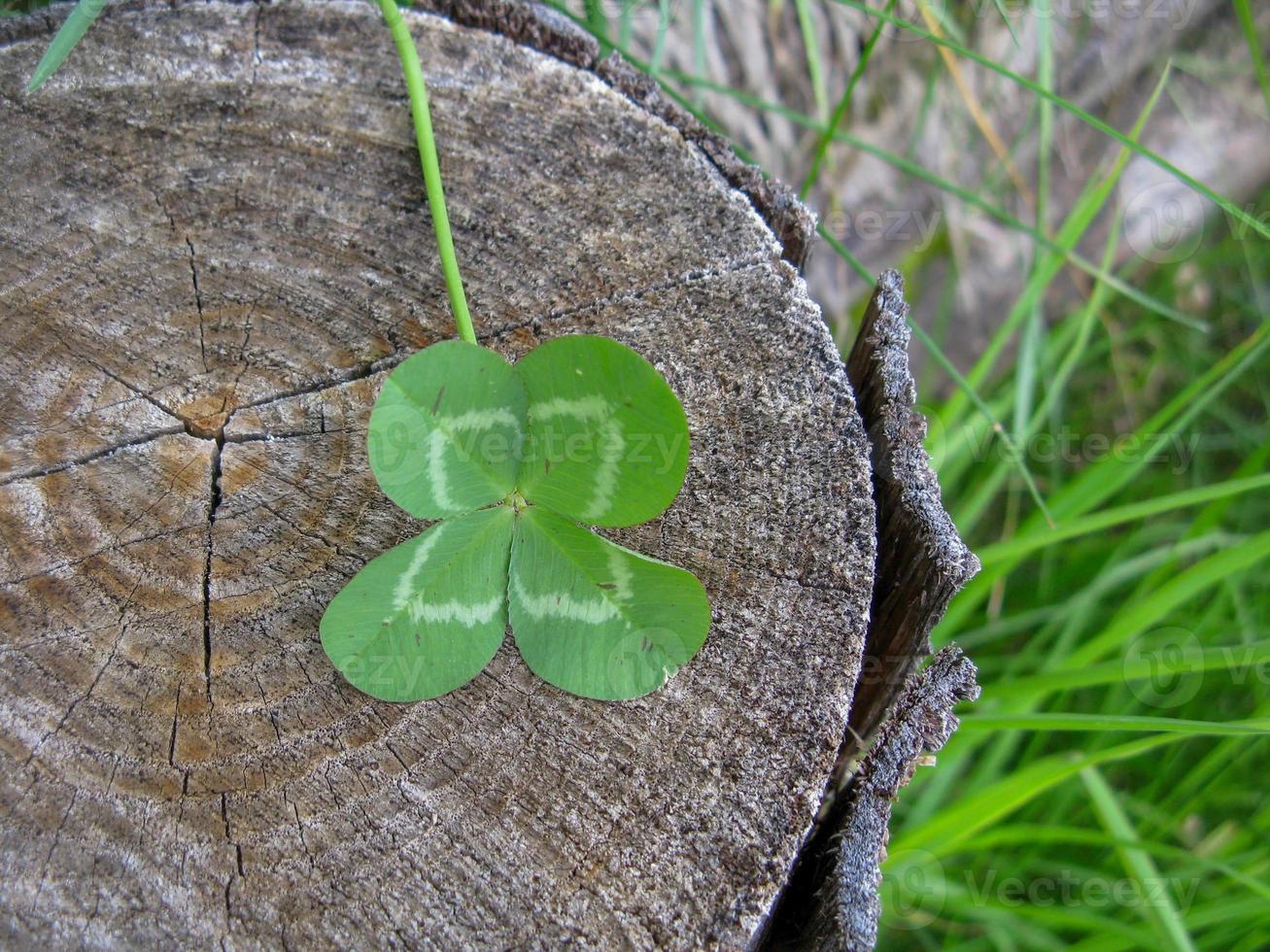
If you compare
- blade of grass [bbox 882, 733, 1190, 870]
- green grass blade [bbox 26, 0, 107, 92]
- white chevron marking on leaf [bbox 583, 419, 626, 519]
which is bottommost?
blade of grass [bbox 882, 733, 1190, 870]

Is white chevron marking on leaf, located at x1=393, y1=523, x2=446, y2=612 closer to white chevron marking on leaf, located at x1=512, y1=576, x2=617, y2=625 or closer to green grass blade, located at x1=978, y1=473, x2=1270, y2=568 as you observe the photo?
white chevron marking on leaf, located at x1=512, y1=576, x2=617, y2=625

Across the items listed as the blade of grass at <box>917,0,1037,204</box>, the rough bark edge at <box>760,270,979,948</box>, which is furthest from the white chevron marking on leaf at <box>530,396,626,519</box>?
the blade of grass at <box>917,0,1037,204</box>

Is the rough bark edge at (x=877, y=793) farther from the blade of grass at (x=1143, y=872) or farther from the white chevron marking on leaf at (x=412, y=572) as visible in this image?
the blade of grass at (x=1143, y=872)

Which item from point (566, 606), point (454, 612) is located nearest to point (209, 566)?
point (454, 612)

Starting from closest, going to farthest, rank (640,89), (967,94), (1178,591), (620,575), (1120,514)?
(620,575)
(640,89)
(1120,514)
(1178,591)
(967,94)

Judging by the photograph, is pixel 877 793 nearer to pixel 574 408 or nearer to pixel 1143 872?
pixel 574 408

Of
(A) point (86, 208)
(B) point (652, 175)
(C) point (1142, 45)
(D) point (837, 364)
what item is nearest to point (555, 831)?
(D) point (837, 364)
